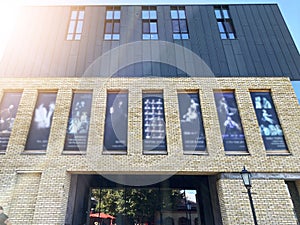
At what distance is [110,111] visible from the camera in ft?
32.2

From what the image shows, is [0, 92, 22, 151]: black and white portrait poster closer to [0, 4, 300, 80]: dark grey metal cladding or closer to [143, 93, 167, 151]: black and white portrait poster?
[0, 4, 300, 80]: dark grey metal cladding

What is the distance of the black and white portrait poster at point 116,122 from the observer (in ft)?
29.8

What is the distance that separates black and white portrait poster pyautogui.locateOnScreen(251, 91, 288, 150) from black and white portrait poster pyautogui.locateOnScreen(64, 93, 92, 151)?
790 centimetres

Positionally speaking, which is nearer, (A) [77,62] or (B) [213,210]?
(B) [213,210]

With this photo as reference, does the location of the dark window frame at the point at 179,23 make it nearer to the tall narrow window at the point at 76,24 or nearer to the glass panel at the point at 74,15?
the tall narrow window at the point at 76,24

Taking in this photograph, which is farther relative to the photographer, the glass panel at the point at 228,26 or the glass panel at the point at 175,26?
the glass panel at the point at 228,26

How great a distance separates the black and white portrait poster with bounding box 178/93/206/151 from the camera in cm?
911

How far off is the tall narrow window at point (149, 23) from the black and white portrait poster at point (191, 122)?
4.16 meters

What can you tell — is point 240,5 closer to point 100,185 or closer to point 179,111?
point 179,111

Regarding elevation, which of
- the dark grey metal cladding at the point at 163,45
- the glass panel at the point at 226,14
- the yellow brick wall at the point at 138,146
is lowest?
the yellow brick wall at the point at 138,146

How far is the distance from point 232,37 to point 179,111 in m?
5.82

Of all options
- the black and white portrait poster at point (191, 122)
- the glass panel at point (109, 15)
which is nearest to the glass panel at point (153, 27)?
the glass panel at point (109, 15)

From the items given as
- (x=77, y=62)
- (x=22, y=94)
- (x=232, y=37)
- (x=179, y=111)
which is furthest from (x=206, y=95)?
(x=22, y=94)

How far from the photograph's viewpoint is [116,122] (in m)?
9.54
